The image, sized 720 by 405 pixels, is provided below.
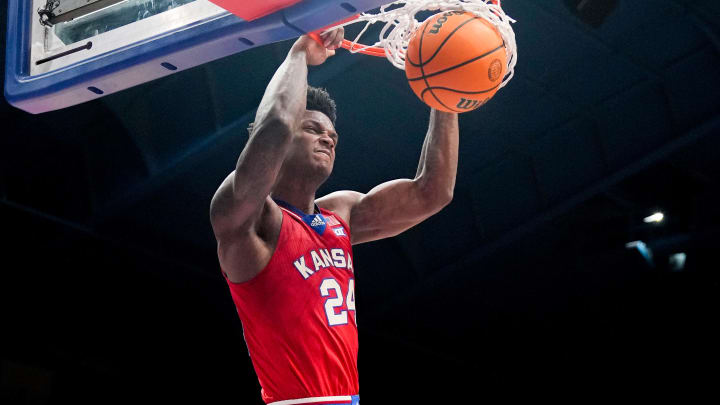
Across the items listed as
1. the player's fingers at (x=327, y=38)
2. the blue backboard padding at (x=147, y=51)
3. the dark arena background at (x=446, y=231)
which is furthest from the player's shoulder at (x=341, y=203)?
the dark arena background at (x=446, y=231)

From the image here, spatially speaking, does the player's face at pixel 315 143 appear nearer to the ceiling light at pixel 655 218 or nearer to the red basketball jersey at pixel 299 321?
the red basketball jersey at pixel 299 321

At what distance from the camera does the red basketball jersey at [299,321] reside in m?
2.49

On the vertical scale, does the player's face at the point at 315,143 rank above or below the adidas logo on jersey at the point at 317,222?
above

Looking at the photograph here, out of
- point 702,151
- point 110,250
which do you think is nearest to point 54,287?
point 110,250

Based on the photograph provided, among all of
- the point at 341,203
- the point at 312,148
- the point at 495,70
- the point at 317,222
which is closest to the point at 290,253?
the point at 317,222

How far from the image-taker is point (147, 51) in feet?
8.06

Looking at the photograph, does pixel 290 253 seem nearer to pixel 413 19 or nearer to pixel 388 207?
pixel 388 207

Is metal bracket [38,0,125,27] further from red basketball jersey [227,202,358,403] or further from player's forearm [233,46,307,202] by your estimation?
red basketball jersey [227,202,358,403]

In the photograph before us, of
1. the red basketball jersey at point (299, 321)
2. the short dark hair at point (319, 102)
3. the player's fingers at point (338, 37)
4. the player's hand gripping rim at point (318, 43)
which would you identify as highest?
the short dark hair at point (319, 102)

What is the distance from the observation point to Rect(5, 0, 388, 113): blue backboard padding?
2213mm

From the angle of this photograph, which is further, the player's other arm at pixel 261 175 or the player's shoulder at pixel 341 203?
the player's shoulder at pixel 341 203

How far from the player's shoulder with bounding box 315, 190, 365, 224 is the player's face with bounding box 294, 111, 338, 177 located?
0.78ft

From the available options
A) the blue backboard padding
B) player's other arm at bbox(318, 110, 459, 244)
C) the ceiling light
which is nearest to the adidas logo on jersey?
player's other arm at bbox(318, 110, 459, 244)

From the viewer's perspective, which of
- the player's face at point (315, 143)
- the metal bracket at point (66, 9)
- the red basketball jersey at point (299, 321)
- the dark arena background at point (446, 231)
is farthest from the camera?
the dark arena background at point (446, 231)
